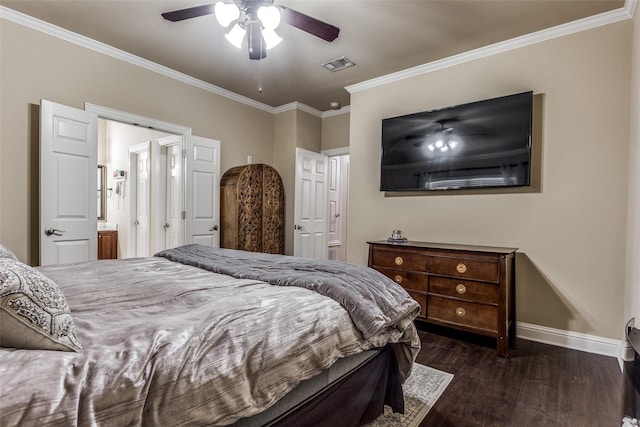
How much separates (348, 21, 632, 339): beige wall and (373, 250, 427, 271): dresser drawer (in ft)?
2.10

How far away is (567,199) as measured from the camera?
2703 millimetres

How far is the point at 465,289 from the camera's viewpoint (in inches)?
103

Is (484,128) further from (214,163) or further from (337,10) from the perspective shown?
(214,163)

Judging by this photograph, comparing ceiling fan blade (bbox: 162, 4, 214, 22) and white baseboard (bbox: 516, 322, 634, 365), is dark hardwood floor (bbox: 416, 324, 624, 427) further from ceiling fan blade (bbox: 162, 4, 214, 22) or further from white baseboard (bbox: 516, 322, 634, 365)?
ceiling fan blade (bbox: 162, 4, 214, 22)

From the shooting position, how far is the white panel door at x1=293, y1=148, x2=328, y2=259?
187 inches

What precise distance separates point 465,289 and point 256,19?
2516 mm

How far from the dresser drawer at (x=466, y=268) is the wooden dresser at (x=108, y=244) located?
17.0ft

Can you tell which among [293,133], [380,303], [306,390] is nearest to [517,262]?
[380,303]

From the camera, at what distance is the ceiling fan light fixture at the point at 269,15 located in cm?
194

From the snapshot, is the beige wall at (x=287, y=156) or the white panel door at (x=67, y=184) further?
the beige wall at (x=287, y=156)

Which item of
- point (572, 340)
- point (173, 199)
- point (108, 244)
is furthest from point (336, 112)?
point (108, 244)

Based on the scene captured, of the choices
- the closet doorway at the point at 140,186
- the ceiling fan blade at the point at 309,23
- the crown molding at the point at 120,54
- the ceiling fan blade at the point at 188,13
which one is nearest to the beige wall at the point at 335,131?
the crown molding at the point at 120,54

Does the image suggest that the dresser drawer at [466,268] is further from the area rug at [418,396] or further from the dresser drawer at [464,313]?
the area rug at [418,396]

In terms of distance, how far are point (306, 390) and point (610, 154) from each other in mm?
2941
